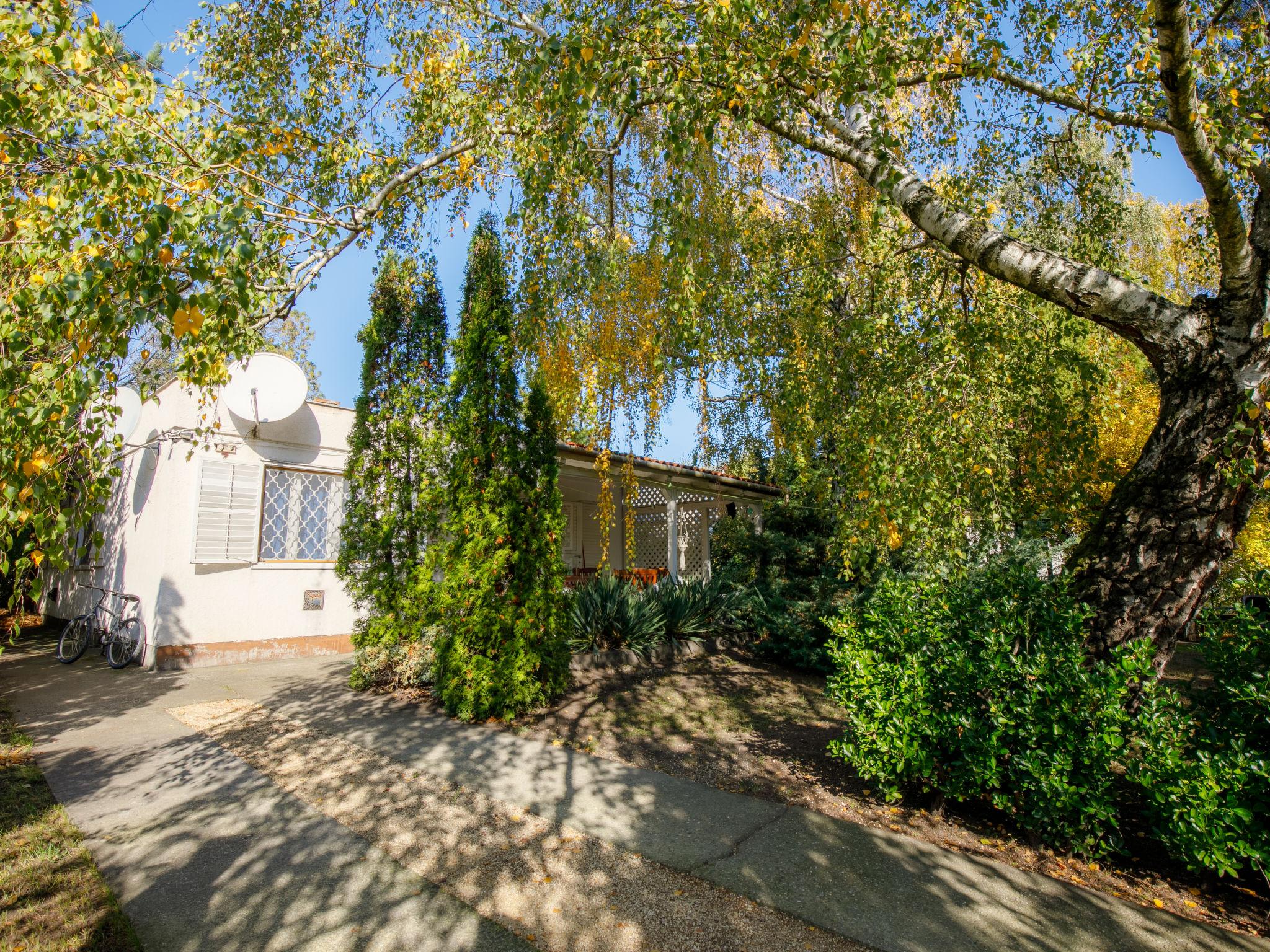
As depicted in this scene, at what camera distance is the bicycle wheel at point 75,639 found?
9.12 m

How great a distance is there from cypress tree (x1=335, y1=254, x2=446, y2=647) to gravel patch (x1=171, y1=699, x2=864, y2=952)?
104 inches

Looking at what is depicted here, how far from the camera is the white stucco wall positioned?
8.47 m

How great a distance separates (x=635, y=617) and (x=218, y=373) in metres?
6.29

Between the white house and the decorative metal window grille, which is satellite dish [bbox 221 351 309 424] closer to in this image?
the white house

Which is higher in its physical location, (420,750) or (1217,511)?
(1217,511)

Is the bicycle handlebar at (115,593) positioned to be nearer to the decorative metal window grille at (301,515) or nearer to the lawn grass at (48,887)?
the decorative metal window grille at (301,515)

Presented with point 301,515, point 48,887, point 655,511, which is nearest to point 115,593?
point 301,515

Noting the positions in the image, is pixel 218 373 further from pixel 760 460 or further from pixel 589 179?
pixel 760 460

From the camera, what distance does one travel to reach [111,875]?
3295mm

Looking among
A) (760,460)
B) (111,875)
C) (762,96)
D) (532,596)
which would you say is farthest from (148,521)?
(760,460)

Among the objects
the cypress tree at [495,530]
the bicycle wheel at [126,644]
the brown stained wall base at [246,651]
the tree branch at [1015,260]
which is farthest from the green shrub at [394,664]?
the tree branch at [1015,260]

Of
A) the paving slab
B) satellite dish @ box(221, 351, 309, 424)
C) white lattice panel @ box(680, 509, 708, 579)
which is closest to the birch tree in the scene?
the paving slab

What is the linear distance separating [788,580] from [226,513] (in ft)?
25.1

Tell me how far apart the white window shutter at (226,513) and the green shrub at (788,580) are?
6.68m
